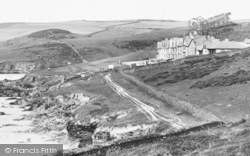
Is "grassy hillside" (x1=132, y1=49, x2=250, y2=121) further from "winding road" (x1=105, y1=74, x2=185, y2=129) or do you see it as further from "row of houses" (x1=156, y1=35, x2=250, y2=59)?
"row of houses" (x1=156, y1=35, x2=250, y2=59)

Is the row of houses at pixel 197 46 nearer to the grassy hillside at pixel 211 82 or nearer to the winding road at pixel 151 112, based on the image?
the grassy hillside at pixel 211 82

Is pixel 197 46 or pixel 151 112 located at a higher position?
pixel 197 46

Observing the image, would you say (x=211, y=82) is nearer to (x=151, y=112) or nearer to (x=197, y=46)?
(x=151, y=112)

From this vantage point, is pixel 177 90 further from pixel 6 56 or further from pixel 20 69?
pixel 6 56

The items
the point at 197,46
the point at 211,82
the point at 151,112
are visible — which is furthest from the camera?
the point at 197,46

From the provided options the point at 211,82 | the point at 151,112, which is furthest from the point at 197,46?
the point at 151,112

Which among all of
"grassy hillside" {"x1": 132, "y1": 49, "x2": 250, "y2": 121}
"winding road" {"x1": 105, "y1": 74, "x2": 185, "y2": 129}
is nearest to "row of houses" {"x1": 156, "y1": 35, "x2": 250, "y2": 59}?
"grassy hillside" {"x1": 132, "y1": 49, "x2": 250, "y2": 121}

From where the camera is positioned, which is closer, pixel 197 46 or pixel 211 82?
pixel 211 82

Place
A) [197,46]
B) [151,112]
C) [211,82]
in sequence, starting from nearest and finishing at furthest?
[151,112] → [211,82] → [197,46]

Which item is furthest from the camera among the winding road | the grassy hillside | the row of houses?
the row of houses
